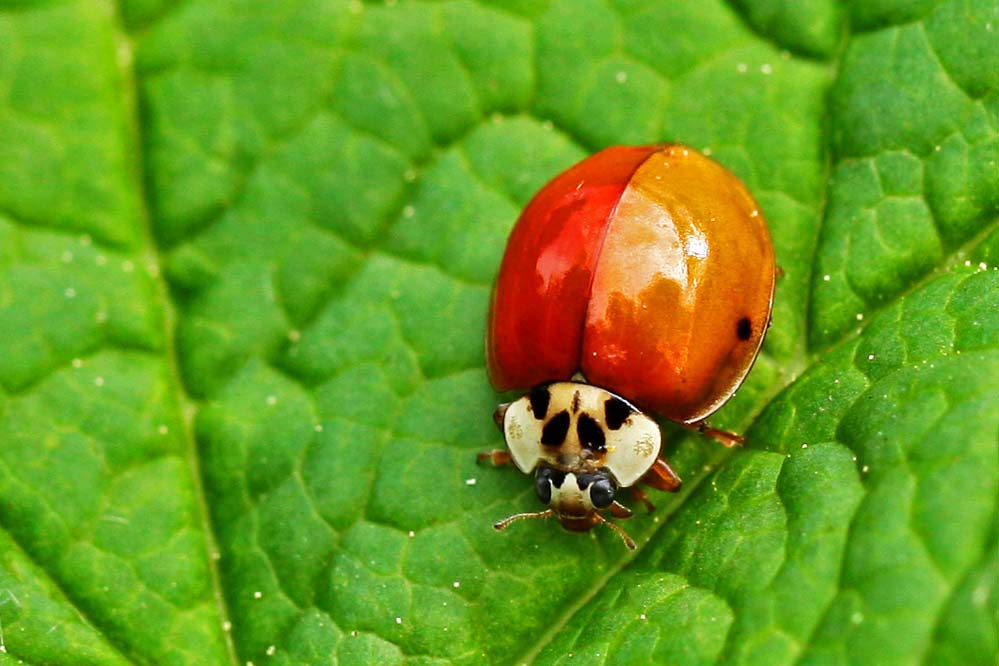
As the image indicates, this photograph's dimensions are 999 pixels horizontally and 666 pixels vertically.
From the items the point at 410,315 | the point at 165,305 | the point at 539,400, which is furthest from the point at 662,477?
the point at 165,305

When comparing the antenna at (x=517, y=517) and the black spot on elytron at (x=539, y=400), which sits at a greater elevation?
the black spot on elytron at (x=539, y=400)

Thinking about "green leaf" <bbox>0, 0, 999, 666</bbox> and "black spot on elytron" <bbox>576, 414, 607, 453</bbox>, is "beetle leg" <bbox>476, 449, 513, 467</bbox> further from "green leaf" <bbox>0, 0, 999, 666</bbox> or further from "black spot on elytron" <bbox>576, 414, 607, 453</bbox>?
"black spot on elytron" <bbox>576, 414, 607, 453</bbox>

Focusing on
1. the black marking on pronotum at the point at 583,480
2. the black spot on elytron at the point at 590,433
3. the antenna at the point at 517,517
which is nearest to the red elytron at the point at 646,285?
the black spot on elytron at the point at 590,433

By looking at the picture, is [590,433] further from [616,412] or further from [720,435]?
[720,435]

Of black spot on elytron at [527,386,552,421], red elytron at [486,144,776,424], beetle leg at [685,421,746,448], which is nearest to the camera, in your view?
red elytron at [486,144,776,424]

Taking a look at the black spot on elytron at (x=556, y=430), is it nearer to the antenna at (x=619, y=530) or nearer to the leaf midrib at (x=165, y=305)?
the antenna at (x=619, y=530)

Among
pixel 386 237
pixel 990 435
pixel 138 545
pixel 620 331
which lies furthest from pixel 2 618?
pixel 990 435

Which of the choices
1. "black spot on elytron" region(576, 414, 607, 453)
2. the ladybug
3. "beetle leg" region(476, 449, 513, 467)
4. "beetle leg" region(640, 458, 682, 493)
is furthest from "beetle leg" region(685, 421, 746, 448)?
"beetle leg" region(476, 449, 513, 467)
